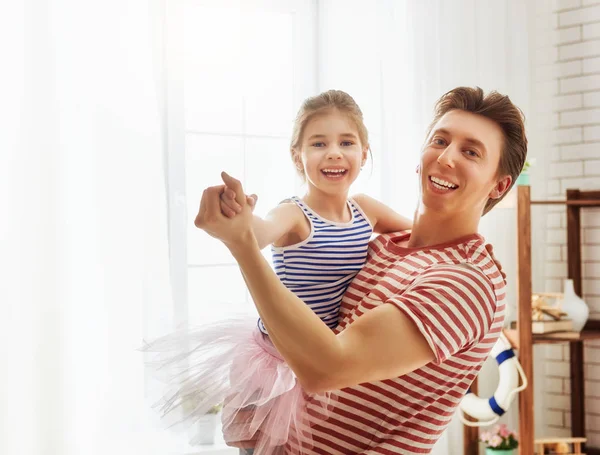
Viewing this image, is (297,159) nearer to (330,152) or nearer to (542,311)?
(330,152)

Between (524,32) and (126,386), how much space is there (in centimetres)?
246

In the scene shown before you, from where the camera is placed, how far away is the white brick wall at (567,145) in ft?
11.6

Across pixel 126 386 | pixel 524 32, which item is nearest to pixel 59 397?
pixel 126 386

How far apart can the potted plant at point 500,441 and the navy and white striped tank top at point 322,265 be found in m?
2.04

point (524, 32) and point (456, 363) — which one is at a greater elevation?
point (524, 32)

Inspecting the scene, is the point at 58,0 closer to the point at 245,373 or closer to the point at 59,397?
the point at 59,397

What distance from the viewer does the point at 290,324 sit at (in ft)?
3.43

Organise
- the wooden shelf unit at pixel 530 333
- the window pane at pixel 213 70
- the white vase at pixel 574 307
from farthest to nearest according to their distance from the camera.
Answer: the white vase at pixel 574 307, the window pane at pixel 213 70, the wooden shelf unit at pixel 530 333

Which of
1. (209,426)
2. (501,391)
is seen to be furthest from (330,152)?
(501,391)

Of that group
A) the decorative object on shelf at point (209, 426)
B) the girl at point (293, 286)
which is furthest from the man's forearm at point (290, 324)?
the decorative object on shelf at point (209, 426)

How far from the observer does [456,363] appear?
51.5 inches

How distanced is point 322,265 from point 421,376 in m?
0.32

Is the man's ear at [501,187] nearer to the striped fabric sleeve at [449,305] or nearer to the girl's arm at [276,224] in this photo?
the striped fabric sleeve at [449,305]

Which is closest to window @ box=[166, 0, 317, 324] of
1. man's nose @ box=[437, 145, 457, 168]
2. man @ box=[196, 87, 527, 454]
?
man @ box=[196, 87, 527, 454]
